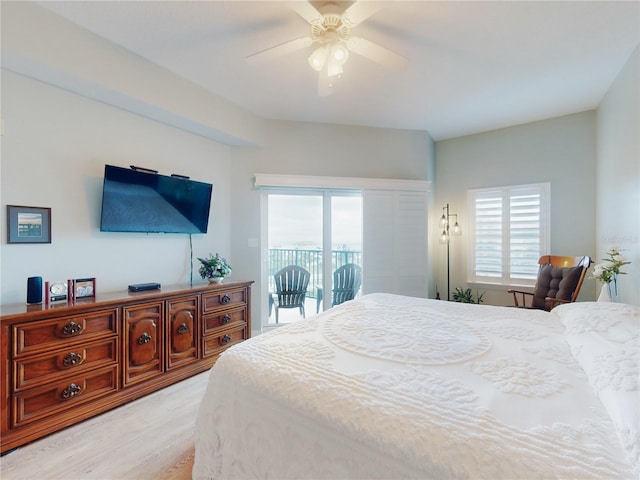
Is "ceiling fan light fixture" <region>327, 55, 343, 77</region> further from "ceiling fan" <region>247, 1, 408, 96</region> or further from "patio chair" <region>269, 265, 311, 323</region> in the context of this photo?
"patio chair" <region>269, 265, 311, 323</region>

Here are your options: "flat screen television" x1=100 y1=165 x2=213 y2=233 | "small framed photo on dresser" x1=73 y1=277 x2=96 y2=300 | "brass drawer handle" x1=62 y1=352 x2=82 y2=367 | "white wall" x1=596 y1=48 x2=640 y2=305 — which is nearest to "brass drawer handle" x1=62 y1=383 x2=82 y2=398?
"brass drawer handle" x1=62 y1=352 x2=82 y2=367

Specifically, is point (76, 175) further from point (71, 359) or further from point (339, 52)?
point (339, 52)

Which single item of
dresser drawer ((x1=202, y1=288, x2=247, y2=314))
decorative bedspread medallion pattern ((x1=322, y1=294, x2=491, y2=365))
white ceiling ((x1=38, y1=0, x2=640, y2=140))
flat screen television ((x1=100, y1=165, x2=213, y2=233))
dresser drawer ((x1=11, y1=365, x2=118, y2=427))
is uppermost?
white ceiling ((x1=38, y1=0, x2=640, y2=140))

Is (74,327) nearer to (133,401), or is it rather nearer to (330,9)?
(133,401)

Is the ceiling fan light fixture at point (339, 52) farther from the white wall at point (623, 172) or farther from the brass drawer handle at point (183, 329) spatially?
the brass drawer handle at point (183, 329)

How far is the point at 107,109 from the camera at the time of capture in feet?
8.33

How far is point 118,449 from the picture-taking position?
5.74 ft

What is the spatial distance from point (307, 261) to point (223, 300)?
4.27 feet

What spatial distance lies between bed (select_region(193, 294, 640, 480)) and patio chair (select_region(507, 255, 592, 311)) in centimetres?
151

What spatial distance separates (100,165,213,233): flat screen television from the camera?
96.9 inches

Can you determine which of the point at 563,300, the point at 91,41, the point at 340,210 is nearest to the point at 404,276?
the point at 340,210

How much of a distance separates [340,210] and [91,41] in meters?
2.90

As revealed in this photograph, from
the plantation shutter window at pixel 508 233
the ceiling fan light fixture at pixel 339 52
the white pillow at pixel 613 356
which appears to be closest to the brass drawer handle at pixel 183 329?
the ceiling fan light fixture at pixel 339 52

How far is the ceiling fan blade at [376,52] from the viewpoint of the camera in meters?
1.85
